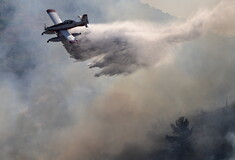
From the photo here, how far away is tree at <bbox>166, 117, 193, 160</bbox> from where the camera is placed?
247ft

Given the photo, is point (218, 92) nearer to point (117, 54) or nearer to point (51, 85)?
point (117, 54)

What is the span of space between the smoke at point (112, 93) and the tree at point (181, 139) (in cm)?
257

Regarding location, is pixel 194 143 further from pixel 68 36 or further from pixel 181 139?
A: pixel 68 36

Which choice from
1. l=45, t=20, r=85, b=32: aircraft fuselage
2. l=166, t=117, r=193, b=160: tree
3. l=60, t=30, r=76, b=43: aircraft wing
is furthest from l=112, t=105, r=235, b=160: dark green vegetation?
l=45, t=20, r=85, b=32: aircraft fuselage

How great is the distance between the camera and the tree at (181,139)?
75.4 metres

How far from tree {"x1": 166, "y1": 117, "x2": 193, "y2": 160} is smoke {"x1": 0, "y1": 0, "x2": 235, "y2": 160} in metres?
2.57

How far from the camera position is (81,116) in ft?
263

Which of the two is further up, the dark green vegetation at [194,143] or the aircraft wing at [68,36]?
the aircraft wing at [68,36]

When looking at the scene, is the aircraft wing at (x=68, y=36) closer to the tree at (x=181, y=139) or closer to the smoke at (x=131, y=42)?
the smoke at (x=131, y=42)

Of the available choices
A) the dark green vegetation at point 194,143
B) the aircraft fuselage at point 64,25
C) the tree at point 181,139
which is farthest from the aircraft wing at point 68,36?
the tree at point 181,139

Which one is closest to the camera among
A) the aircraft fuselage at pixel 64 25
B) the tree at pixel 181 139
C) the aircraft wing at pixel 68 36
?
the aircraft wing at pixel 68 36

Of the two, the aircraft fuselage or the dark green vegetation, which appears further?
the dark green vegetation

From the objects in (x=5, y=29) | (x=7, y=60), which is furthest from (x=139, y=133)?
(x=5, y=29)

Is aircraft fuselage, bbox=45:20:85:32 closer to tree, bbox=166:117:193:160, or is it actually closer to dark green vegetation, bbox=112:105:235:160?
dark green vegetation, bbox=112:105:235:160
